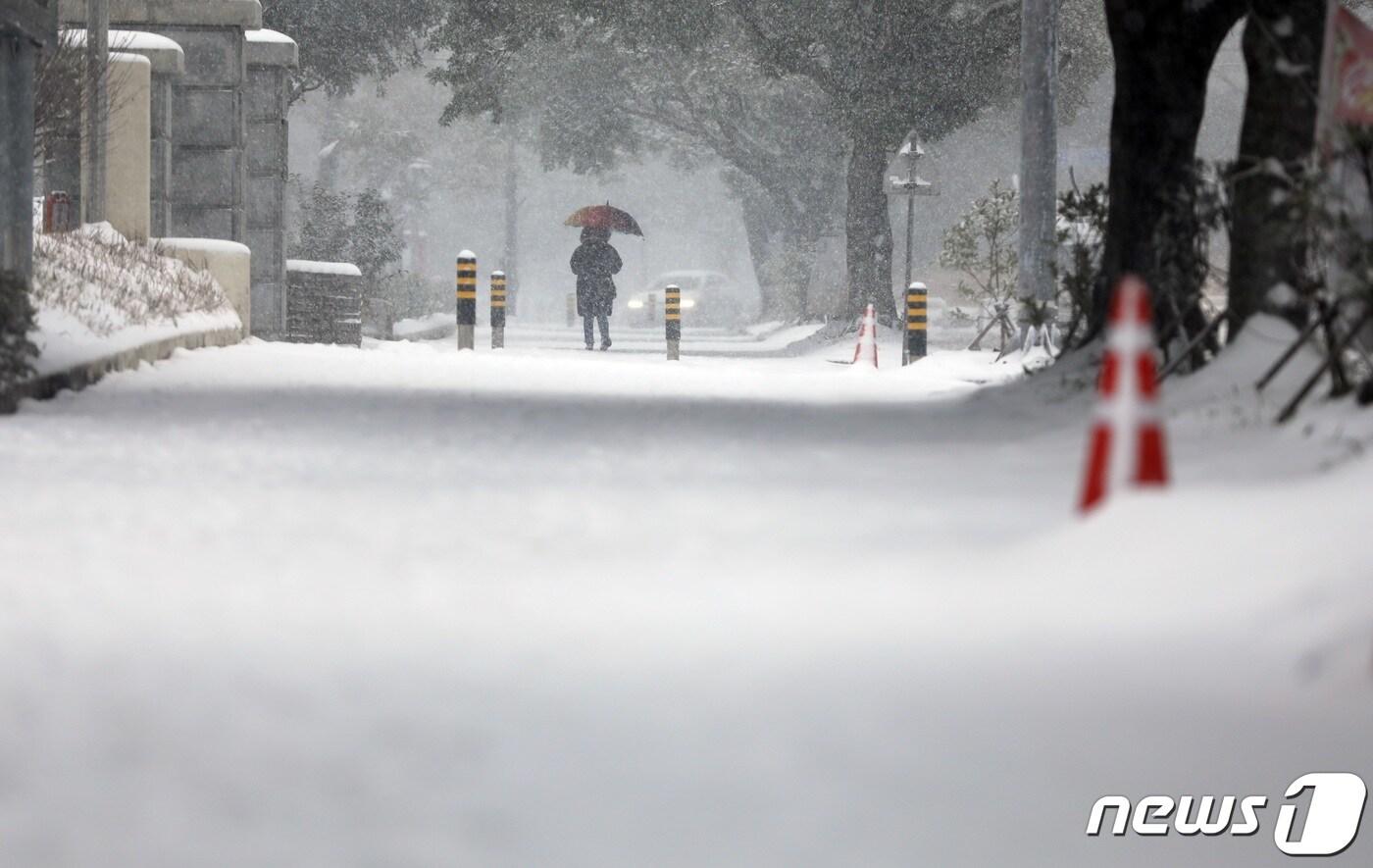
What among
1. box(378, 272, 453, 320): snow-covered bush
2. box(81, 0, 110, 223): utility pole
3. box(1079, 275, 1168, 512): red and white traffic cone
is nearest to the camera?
box(1079, 275, 1168, 512): red and white traffic cone

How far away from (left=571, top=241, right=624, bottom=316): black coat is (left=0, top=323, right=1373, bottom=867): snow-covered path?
83.8 ft

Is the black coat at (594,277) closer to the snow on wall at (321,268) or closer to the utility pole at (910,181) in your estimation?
the snow on wall at (321,268)

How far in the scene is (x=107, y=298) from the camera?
1784 cm

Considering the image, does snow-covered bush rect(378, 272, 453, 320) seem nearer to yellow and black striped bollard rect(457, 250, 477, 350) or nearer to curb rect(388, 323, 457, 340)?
curb rect(388, 323, 457, 340)

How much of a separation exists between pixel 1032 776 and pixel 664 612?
5.61 ft

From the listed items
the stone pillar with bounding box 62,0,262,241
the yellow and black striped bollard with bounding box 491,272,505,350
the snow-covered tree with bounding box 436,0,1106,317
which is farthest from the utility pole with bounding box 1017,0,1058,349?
the yellow and black striped bollard with bounding box 491,272,505,350

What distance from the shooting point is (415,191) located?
6500cm

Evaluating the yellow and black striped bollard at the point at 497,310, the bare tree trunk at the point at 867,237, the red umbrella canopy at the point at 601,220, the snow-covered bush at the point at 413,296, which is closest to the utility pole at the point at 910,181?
the yellow and black striped bollard at the point at 497,310

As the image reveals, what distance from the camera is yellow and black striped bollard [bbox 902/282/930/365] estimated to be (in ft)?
84.6

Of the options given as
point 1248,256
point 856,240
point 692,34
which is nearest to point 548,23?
point 692,34

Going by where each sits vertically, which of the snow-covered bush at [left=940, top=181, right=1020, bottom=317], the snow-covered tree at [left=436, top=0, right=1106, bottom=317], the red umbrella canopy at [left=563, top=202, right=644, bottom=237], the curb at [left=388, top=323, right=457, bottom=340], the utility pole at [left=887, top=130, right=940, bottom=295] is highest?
the snow-covered tree at [left=436, top=0, right=1106, bottom=317]

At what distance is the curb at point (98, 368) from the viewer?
1324 centimetres

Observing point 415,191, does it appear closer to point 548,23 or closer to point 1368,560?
point 548,23

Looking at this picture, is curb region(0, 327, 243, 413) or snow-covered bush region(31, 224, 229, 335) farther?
snow-covered bush region(31, 224, 229, 335)
